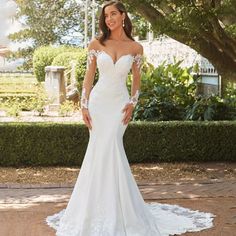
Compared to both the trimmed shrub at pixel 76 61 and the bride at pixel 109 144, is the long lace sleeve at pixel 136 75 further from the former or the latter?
the trimmed shrub at pixel 76 61

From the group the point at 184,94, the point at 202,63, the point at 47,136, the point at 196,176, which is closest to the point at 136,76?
the point at 196,176

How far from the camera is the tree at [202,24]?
22.9 feet

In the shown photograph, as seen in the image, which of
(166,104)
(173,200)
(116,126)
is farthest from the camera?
(166,104)

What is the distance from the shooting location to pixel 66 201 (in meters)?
6.65

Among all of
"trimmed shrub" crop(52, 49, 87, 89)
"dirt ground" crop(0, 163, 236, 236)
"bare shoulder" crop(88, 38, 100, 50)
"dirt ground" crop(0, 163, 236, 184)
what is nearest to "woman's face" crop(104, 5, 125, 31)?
"bare shoulder" crop(88, 38, 100, 50)

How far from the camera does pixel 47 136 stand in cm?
925

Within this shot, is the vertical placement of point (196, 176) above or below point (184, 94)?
below

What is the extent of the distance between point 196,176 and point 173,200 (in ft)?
6.52

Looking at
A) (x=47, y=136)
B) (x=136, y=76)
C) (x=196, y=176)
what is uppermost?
(x=136, y=76)

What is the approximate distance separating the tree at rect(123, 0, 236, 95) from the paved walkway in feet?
6.44

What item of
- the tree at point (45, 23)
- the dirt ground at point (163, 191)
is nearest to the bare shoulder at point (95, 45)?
the dirt ground at point (163, 191)

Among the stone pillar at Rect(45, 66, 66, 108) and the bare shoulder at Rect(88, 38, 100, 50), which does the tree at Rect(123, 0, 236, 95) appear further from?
the stone pillar at Rect(45, 66, 66, 108)

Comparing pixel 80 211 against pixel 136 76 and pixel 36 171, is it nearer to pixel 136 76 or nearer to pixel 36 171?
pixel 136 76

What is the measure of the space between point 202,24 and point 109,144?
290cm
